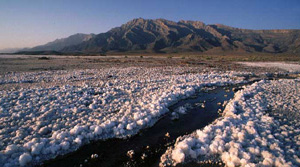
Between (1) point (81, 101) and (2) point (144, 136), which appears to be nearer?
(2) point (144, 136)

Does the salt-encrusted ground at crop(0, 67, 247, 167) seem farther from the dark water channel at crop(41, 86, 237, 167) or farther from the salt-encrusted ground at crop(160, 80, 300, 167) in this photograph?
the salt-encrusted ground at crop(160, 80, 300, 167)

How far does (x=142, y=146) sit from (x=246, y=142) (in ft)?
9.56

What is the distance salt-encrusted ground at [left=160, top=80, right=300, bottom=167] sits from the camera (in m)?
4.08

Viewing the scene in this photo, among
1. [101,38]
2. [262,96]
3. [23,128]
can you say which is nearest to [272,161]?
[262,96]

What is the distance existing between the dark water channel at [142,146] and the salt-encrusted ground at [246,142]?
0.43 metres

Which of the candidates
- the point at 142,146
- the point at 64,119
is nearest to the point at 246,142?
the point at 142,146

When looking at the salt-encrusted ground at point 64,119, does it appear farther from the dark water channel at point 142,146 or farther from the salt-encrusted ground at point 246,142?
the salt-encrusted ground at point 246,142

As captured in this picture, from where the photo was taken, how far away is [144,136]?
18.0 ft

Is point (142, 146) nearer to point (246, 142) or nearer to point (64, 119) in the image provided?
point (246, 142)

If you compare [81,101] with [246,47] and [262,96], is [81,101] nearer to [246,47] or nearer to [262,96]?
[262,96]

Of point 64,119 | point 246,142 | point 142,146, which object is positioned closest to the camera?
point 246,142

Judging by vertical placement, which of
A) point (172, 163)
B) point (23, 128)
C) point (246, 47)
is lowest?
point (172, 163)

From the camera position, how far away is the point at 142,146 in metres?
4.97

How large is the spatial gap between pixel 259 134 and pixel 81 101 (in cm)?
732
